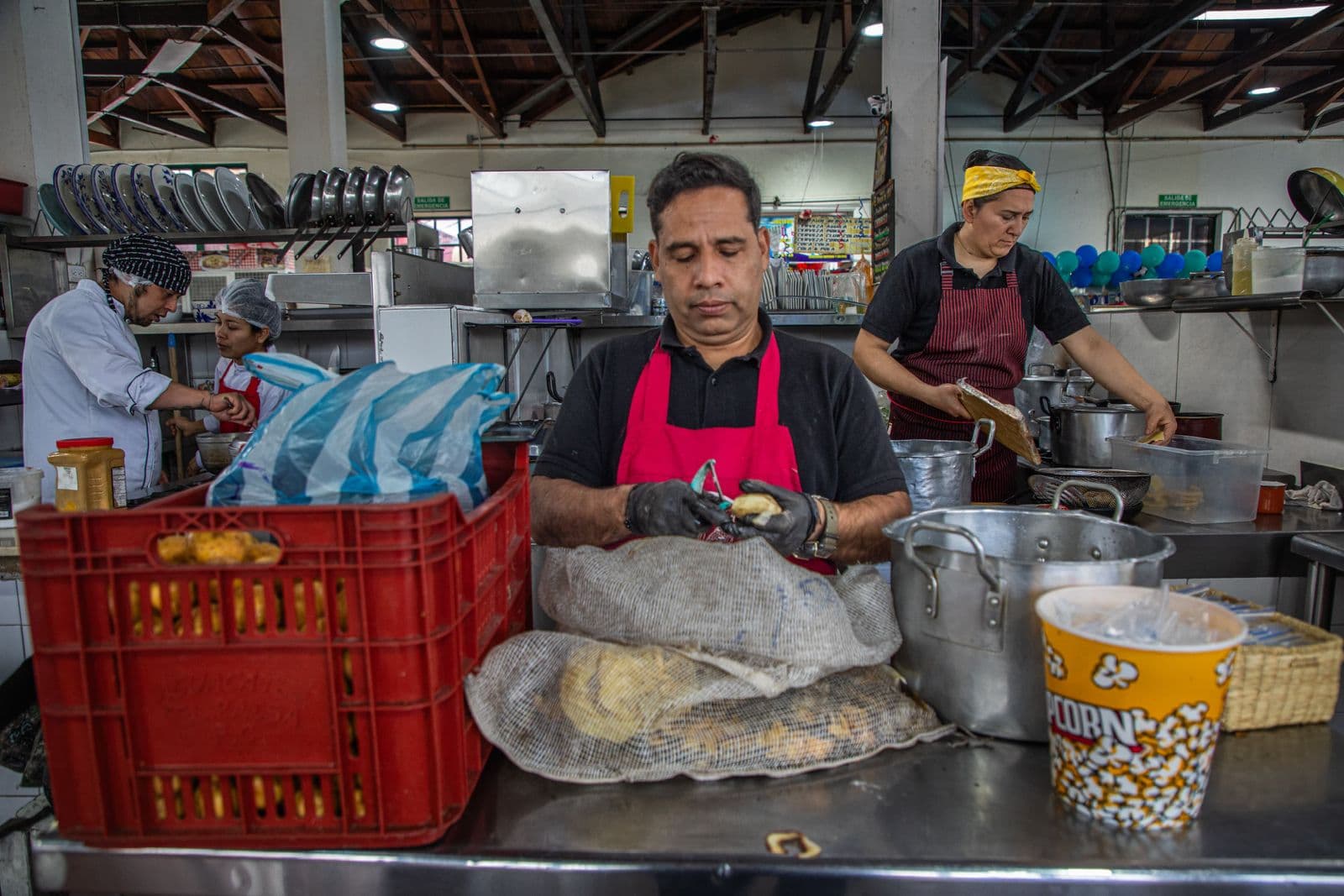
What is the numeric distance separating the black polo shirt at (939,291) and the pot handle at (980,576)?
1.90m

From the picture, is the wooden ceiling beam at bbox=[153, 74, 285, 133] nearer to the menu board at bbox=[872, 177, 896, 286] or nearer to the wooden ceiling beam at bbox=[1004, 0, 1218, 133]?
the menu board at bbox=[872, 177, 896, 286]

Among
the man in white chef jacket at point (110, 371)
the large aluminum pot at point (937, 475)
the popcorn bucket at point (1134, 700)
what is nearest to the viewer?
the popcorn bucket at point (1134, 700)

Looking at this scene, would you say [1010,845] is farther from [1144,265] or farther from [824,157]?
[824,157]

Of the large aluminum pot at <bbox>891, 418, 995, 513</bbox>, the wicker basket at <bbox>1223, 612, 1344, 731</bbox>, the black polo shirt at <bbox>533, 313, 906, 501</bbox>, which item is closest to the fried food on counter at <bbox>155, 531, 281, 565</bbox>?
the black polo shirt at <bbox>533, 313, 906, 501</bbox>

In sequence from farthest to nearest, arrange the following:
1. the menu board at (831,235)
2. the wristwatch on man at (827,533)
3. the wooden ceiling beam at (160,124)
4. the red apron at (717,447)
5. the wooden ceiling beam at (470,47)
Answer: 1. the menu board at (831,235)
2. the wooden ceiling beam at (160,124)
3. the wooden ceiling beam at (470,47)
4. the red apron at (717,447)
5. the wristwatch on man at (827,533)

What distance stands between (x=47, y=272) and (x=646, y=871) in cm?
570

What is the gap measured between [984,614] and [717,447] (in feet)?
2.21

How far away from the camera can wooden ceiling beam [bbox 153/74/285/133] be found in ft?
31.8

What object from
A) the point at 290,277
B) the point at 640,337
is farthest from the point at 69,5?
the point at 640,337

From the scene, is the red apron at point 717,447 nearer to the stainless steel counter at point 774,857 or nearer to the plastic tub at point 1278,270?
the stainless steel counter at point 774,857

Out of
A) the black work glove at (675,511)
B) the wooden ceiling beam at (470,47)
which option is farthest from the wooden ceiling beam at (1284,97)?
the black work glove at (675,511)

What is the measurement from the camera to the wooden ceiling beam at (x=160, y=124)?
425 inches

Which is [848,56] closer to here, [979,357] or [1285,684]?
[979,357]

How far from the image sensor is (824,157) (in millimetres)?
11898
